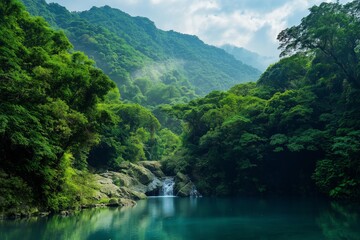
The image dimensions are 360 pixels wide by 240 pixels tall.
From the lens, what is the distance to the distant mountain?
105 meters

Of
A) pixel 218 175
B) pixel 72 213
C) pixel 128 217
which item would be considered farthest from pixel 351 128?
pixel 72 213

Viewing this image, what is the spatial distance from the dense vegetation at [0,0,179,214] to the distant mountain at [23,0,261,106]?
71090 mm

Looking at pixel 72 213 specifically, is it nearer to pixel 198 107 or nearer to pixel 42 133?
pixel 42 133

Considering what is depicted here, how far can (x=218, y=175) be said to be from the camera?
129 feet

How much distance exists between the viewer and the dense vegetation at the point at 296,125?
95.5 ft

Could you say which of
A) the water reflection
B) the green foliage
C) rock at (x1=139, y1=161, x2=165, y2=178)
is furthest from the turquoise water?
rock at (x1=139, y1=161, x2=165, y2=178)

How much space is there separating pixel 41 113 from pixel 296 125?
2550 cm

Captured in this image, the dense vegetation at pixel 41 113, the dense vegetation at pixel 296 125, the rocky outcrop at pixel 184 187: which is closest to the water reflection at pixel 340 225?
the dense vegetation at pixel 296 125

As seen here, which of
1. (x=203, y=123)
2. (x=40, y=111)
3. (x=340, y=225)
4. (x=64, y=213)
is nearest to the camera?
(x=340, y=225)

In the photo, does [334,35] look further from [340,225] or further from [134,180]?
[134,180]

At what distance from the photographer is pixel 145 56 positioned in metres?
133

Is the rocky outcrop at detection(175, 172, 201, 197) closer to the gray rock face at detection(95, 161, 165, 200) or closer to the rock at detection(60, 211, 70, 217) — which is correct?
the gray rock face at detection(95, 161, 165, 200)

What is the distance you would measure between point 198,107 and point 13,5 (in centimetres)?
2745

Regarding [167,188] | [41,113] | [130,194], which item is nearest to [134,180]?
[167,188]
